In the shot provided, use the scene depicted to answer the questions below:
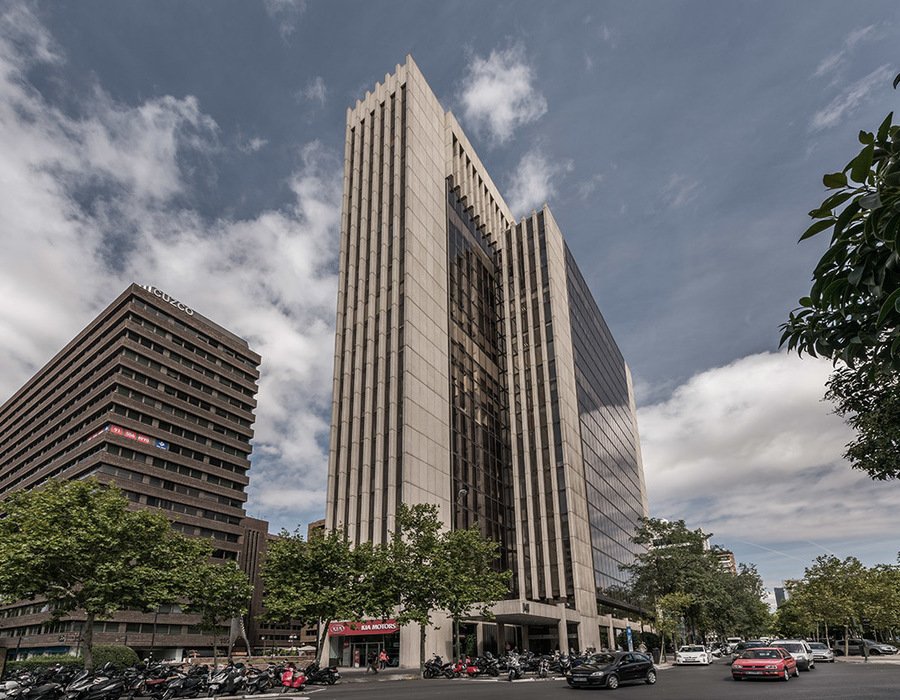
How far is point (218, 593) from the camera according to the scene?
4291 centimetres

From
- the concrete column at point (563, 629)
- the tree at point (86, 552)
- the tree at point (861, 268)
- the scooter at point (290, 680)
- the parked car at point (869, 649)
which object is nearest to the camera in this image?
the tree at point (861, 268)

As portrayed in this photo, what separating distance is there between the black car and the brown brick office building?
6462 centimetres

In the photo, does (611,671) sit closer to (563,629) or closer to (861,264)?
(861,264)

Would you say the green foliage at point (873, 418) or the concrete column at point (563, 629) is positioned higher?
the green foliage at point (873, 418)

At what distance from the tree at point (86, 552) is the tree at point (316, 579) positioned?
558 cm

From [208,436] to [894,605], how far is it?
91.8m

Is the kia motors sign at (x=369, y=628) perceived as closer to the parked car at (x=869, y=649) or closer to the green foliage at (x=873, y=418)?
the green foliage at (x=873, y=418)

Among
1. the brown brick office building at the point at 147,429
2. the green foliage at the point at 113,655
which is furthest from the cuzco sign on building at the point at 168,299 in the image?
the green foliage at the point at 113,655

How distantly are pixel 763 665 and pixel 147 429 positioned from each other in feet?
267

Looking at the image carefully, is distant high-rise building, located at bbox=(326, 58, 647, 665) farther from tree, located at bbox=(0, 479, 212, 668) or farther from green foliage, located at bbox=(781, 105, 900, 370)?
green foliage, located at bbox=(781, 105, 900, 370)

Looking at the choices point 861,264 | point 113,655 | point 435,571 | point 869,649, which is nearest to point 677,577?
point 869,649

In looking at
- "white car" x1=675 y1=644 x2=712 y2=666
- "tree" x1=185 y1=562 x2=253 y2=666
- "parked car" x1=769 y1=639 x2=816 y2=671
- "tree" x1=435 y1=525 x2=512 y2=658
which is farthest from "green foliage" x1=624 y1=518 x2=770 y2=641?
"tree" x1=185 y1=562 x2=253 y2=666

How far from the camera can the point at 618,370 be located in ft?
358

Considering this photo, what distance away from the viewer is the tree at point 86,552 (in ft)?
92.5
